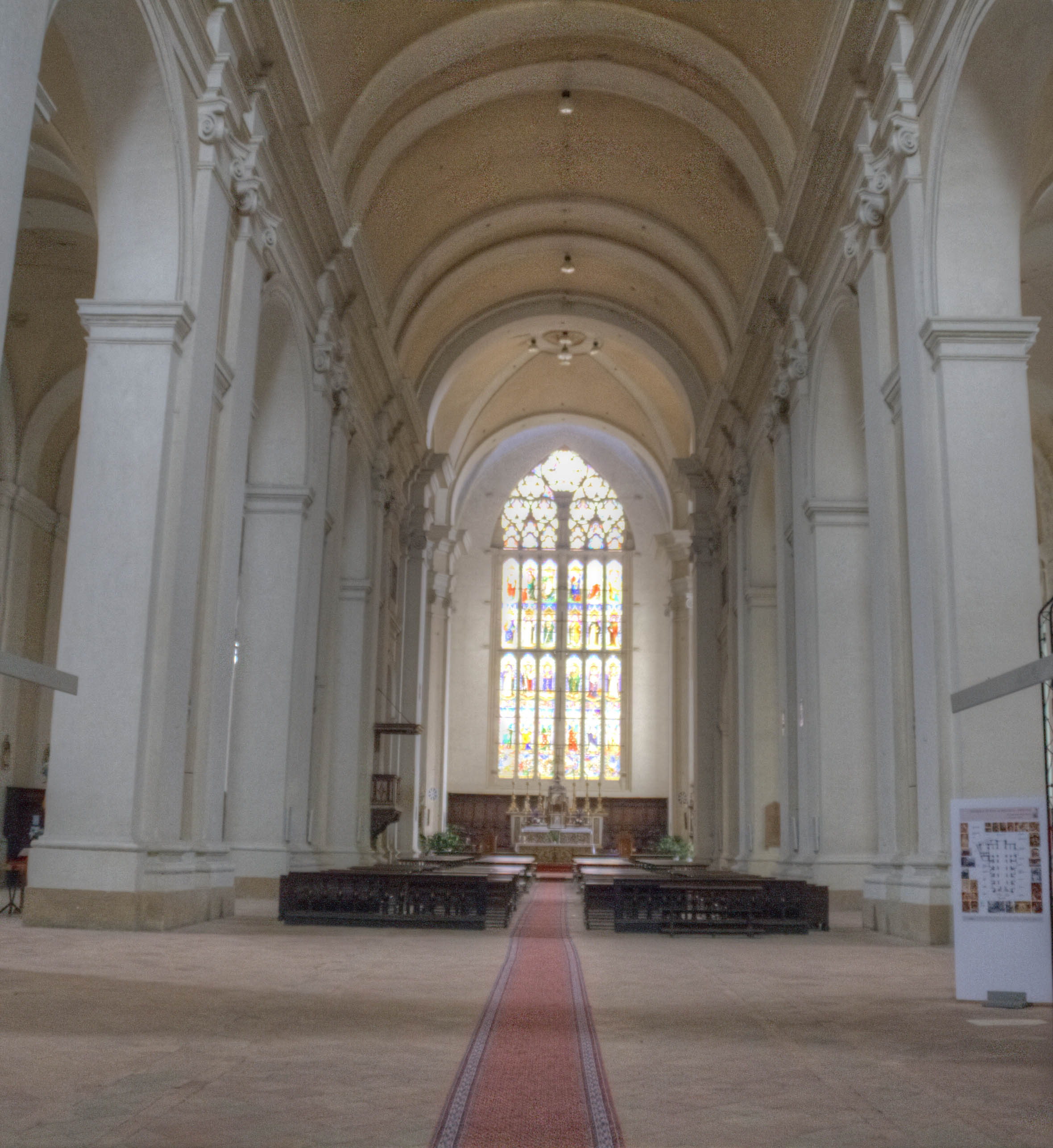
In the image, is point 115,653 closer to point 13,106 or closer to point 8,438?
point 13,106

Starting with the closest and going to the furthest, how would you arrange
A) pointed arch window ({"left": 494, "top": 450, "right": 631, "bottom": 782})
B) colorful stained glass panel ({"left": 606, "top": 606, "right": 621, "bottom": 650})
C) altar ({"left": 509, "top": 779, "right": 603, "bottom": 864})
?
altar ({"left": 509, "top": 779, "right": 603, "bottom": 864})
pointed arch window ({"left": 494, "top": 450, "right": 631, "bottom": 782})
colorful stained glass panel ({"left": 606, "top": 606, "right": 621, "bottom": 650})

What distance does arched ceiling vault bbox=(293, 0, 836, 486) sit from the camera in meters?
14.4

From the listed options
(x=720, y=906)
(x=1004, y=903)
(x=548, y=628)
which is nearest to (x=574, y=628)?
(x=548, y=628)

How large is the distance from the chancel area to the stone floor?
34mm

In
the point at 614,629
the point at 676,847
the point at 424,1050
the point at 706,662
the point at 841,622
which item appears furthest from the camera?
the point at 614,629

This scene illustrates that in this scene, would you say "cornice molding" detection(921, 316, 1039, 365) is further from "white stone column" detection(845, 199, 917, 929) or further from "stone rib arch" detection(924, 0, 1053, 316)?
"white stone column" detection(845, 199, 917, 929)

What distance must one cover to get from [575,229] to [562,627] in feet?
49.3

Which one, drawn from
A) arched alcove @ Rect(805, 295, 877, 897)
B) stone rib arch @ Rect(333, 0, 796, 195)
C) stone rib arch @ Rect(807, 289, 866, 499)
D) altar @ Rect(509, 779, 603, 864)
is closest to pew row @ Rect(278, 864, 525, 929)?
arched alcove @ Rect(805, 295, 877, 897)

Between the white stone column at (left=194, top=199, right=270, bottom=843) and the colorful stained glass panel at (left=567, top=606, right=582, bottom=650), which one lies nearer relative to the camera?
the white stone column at (left=194, top=199, right=270, bottom=843)

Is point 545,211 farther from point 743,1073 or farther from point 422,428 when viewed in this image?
point 743,1073

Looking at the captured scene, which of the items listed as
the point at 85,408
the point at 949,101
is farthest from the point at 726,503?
the point at 85,408

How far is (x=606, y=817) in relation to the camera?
3250cm

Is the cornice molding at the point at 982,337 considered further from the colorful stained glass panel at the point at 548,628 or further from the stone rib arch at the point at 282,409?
the colorful stained glass panel at the point at 548,628

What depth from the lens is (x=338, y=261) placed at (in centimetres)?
1520
